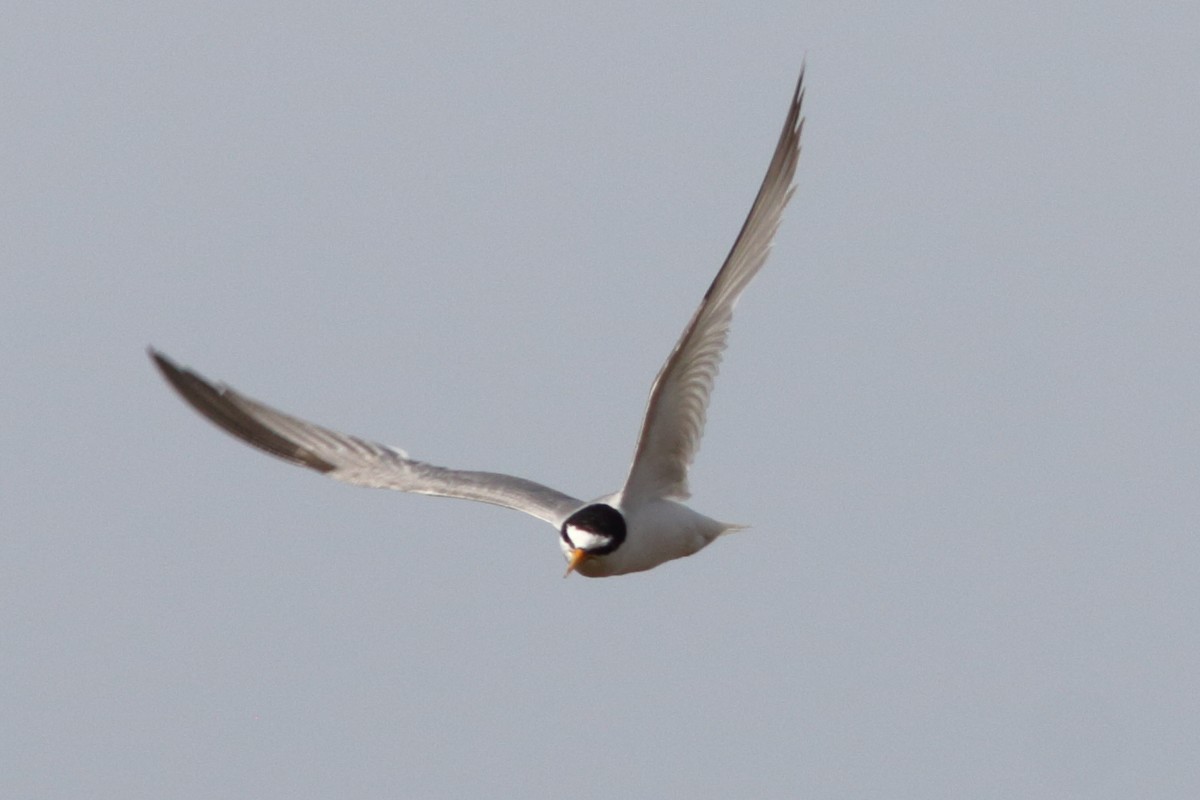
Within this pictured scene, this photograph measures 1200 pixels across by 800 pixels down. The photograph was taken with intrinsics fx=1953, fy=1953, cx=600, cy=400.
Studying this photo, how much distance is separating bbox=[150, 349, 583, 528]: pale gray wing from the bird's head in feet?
2.97

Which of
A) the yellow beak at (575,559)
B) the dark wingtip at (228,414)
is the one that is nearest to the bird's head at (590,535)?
the yellow beak at (575,559)

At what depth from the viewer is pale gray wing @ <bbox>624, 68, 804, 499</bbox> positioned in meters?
12.7

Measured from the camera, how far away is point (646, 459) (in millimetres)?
13438

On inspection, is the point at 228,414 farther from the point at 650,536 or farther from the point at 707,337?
the point at 707,337

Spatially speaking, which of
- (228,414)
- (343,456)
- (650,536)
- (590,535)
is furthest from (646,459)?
A: (228,414)

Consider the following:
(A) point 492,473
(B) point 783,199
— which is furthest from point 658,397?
(A) point 492,473

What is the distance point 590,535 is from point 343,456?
344 centimetres

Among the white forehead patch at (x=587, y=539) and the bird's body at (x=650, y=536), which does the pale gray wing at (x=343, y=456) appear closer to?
the bird's body at (x=650, y=536)

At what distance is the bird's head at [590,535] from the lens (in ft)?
42.1

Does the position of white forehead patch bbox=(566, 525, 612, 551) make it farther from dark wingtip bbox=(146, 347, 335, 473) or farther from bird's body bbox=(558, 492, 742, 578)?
dark wingtip bbox=(146, 347, 335, 473)

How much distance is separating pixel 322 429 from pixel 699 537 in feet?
11.4

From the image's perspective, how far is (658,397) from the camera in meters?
12.7

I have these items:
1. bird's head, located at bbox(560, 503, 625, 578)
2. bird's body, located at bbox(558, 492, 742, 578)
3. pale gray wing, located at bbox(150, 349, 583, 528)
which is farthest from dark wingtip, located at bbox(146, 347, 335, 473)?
bird's head, located at bbox(560, 503, 625, 578)

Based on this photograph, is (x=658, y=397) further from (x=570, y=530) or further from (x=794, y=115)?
(x=794, y=115)
